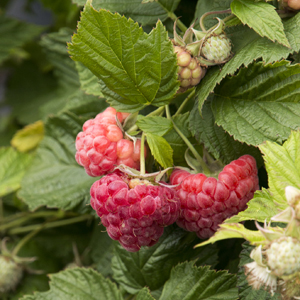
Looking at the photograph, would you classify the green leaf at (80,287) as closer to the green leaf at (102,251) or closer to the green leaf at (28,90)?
the green leaf at (102,251)

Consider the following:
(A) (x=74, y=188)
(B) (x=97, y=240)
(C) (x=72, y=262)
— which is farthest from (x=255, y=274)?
(C) (x=72, y=262)

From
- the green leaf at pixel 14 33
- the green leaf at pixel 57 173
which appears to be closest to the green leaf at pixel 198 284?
the green leaf at pixel 57 173

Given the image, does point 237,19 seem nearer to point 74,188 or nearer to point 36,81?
point 74,188

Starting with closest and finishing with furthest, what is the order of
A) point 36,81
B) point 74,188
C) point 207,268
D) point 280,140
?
point 280,140, point 207,268, point 74,188, point 36,81

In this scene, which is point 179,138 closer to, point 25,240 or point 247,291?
point 247,291

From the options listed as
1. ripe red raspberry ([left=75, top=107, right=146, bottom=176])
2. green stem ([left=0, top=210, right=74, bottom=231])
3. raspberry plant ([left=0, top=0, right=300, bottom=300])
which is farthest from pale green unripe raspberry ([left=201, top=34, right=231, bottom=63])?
green stem ([left=0, top=210, right=74, bottom=231])
